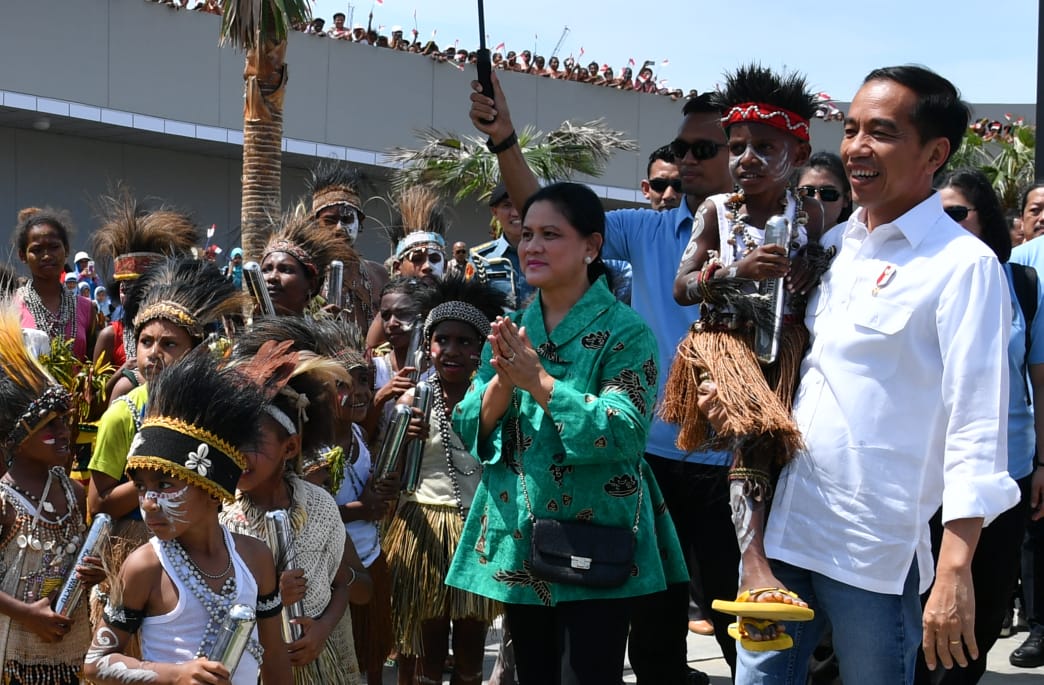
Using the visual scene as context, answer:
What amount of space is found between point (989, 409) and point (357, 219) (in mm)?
5357

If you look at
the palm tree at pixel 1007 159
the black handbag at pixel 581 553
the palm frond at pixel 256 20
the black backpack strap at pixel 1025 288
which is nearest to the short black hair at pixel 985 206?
the black backpack strap at pixel 1025 288

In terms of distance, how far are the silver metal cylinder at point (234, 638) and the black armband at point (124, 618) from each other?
218mm

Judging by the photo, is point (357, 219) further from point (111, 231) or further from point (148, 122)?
point (148, 122)

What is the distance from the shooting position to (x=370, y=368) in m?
5.84

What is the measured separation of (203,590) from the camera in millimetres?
3564

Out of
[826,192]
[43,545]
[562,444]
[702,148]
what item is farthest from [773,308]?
[826,192]

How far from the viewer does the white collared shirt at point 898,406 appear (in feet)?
10.2

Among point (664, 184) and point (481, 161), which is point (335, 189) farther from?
point (481, 161)

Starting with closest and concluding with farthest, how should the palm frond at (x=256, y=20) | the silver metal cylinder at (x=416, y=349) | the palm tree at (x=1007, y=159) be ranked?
the silver metal cylinder at (x=416, y=349), the palm frond at (x=256, y=20), the palm tree at (x=1007, y=159)

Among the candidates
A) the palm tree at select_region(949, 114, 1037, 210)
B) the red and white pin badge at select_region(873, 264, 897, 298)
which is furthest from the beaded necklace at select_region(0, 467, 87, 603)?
the palm tree at select_region(949, 114, 1037, 210)

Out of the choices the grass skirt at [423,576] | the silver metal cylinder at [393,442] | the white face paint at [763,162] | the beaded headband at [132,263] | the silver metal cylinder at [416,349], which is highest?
the white face paint at [763,162]

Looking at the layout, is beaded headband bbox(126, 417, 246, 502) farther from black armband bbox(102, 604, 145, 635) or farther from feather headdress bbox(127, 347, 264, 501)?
black armband bbox(102, 604, 145, 635)

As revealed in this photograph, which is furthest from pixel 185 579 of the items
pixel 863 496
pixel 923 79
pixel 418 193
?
pixel 418 193

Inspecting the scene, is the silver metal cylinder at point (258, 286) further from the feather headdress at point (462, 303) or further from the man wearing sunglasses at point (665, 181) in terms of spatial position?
the man wearing sunglasses at point (665, 181)
